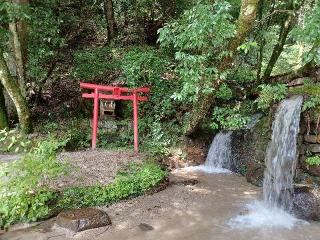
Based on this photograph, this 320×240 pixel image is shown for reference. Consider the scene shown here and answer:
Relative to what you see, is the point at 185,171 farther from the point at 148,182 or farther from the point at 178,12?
the point at 178,12

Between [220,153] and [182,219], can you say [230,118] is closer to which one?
[220,153]

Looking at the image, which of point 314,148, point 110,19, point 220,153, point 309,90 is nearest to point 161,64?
point 220,153

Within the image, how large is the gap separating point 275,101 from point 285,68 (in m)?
6.82

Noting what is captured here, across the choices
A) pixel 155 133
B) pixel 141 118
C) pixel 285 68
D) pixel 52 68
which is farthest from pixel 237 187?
pixel 285 68

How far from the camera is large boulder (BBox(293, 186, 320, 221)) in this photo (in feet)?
20.0

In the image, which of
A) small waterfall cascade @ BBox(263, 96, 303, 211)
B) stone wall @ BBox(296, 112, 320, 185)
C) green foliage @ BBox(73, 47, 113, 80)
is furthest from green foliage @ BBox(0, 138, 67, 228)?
green foliage @ BBox(73, 47, 113, 80)

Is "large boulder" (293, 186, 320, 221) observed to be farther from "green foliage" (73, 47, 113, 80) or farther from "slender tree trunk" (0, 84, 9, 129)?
"slender tree trunk" (0, 84, 9, 129)

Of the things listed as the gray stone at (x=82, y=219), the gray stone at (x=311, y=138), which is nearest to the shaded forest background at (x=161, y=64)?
the gray stone at (x=311, y=138)

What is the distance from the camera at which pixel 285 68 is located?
46.4ft

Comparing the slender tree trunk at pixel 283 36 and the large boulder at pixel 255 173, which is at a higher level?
the slender tree trunk at pixel 283 36

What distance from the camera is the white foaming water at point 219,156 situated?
9.20 meters

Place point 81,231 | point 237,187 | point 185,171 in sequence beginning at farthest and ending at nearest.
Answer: point 185,171 < point 237,187 < point 81,231

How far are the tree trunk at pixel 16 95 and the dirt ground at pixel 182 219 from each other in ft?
14.1

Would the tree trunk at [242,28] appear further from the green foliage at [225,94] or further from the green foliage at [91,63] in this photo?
the green foliage at [91,63]
